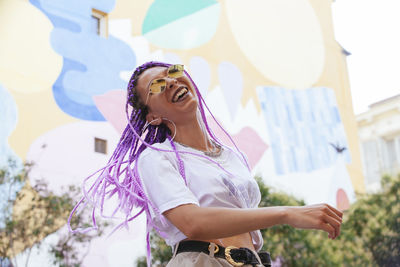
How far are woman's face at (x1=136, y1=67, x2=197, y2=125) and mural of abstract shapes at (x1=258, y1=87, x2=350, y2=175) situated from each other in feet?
41.3

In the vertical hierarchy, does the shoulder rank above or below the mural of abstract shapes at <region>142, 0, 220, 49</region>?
below

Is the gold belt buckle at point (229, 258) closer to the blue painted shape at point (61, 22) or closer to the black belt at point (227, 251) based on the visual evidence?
the black belt at point (227, 251)

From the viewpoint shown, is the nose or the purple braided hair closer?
the purple braided hair

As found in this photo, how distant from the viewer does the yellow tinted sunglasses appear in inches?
76.2

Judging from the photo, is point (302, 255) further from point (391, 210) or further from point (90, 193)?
point (90, 193)

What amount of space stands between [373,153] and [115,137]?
35.1ft

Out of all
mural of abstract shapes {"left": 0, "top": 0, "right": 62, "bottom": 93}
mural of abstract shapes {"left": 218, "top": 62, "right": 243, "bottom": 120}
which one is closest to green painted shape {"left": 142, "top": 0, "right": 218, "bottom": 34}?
mural of abstract shapes {"left": 218, "top": 62, "right": 243, "bottom": 120}

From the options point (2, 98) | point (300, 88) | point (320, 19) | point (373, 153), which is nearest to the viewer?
point (2, 98)

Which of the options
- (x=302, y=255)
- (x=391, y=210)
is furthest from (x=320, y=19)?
(x=302, y=255)

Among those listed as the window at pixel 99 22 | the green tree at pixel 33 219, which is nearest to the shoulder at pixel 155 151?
the green tree at pixel 33 219

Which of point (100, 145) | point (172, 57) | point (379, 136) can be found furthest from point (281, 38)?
point (100, 145)

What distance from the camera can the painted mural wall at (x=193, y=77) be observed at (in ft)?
32.9

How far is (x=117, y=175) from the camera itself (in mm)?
1887

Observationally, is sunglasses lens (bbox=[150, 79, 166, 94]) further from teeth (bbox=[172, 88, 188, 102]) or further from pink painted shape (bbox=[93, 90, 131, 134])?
pink painted shape (bbox=[93, 90, 131, 134])
